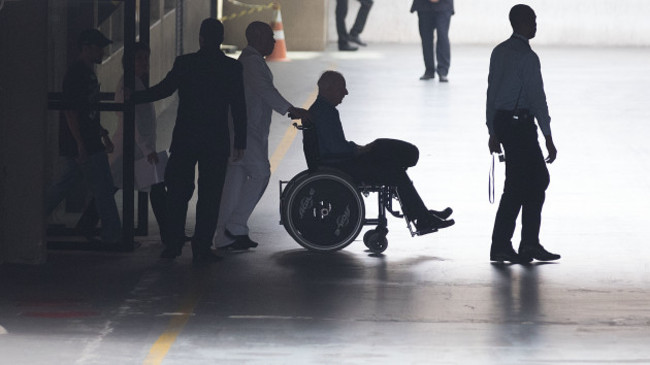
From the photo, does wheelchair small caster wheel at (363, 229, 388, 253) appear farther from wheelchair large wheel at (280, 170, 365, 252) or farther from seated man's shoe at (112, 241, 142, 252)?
seated man's shoe at (112, 241, 142, 252)

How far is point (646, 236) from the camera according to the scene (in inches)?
457

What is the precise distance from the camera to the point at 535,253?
10.5 m

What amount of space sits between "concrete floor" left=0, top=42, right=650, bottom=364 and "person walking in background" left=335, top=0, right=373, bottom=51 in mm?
12788

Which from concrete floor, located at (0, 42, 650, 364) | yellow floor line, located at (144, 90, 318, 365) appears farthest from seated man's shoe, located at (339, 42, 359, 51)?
yellow floor line, located at (144, 90, 318, 365)

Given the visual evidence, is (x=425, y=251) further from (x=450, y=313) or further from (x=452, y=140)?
(x=452, y=140)

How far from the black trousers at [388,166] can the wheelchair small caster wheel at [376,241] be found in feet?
0.85

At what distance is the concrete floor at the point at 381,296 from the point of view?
26.2 feet

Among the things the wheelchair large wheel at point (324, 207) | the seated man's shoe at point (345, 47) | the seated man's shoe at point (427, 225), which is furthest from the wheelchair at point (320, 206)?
the seated man's shoe at point (345, 47)

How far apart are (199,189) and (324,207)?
0.96 meters

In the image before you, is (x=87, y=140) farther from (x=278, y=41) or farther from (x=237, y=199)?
(x=278, y=41)

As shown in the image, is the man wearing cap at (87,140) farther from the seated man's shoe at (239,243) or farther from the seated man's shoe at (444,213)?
the seated man's shoe at (444,213)

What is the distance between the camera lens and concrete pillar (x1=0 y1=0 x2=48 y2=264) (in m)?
10.1

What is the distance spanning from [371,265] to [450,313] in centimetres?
157

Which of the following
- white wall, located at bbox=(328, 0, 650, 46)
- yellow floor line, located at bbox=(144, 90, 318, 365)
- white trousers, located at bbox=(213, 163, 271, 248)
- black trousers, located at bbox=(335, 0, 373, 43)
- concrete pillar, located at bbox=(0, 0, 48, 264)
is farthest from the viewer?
white wall, located at bbox=(328, 0, 650, 46)
